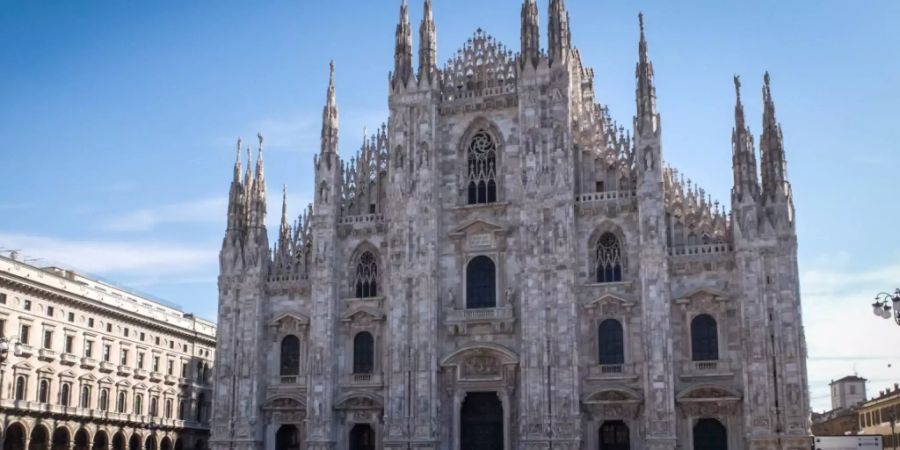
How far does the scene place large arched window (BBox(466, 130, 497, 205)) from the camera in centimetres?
4669

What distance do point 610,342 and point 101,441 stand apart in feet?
116

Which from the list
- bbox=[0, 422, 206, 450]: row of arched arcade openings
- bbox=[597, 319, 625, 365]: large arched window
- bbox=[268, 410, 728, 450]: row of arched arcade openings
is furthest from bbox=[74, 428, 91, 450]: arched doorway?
bbox=[597, 319, 625, 365]: large arched window

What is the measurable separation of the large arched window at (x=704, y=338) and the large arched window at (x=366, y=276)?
15.4 metres

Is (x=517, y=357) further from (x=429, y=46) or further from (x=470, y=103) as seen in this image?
(x=429, y=46)

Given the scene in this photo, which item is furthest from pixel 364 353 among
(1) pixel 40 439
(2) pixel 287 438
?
(1) pixel 40 439

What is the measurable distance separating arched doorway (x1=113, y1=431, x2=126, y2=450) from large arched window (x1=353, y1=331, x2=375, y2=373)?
23374 mm

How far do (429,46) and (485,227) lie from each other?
1008cm

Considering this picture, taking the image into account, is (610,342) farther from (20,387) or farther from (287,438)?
(20,387)

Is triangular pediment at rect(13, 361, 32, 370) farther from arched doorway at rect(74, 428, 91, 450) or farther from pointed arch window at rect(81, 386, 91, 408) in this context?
arched doorway at rect(74, 428, 91, 450)

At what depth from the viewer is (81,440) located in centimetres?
5881

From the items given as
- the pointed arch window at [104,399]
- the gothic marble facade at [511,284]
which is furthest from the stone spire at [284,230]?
the pointed arch window at [104,399]

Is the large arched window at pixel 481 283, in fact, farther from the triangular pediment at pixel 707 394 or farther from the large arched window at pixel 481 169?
the triangular pediment at pixel 707 394

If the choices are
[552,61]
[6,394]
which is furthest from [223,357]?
[552,61]

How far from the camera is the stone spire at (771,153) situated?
137ft
